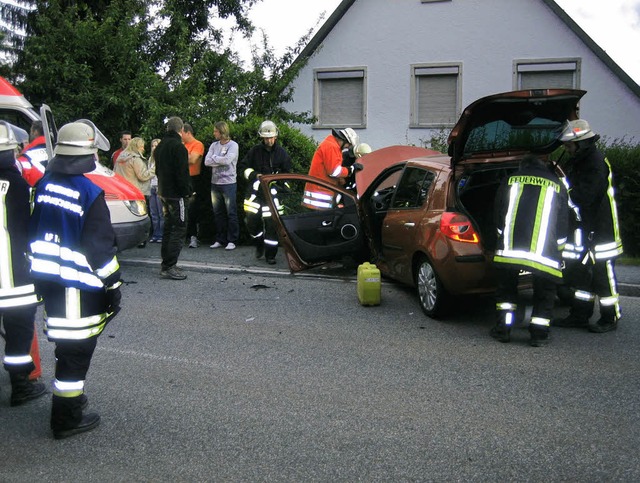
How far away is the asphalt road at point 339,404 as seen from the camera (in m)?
3.96

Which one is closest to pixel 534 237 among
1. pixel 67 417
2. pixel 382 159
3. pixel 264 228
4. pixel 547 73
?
pixel 67 417

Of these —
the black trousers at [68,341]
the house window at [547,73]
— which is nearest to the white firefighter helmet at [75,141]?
the black trousers at [68,341]

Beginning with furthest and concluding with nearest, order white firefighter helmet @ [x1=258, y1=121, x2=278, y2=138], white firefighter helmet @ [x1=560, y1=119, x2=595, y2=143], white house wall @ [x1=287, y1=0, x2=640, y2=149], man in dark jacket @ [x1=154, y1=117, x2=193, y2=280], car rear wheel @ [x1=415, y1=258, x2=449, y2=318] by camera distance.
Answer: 1. white house wall @ [x1=287, y1=0, x2=640, y2=149]
2. white firefighter helmet @ [x1=258, y1=121, x2=278, y2=138]
3. man in dark jacket @ [x1=154, y1=117, x2=193, y2=280]
4. car rear wheel @ [x1=415, y1=258, x2=449, y2=318]
5. white firefighter helmet @ [x1=560, y1=119, x2=595, y2=143]

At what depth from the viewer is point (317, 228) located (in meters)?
8.91

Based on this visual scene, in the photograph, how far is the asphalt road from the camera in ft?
13.0

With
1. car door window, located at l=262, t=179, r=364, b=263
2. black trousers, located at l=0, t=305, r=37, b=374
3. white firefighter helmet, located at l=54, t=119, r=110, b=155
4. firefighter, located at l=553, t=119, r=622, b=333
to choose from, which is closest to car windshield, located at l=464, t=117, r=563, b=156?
firefighter, located at l=553, t=119, r=622, b=333

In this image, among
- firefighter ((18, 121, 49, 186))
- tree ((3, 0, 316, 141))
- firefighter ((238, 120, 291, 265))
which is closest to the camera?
firefighter ((18, 121, 49, 186))

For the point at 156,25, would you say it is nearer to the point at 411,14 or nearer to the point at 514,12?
the point at 411,14

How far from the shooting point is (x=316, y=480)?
3758 millimetres

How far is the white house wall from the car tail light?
43.4 feet

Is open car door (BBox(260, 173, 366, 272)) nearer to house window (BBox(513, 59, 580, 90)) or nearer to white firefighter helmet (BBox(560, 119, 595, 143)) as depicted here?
white firefighter helmet (BBox(560, 119, 595, 143))

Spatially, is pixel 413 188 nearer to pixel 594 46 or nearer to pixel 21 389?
pixel 21 389

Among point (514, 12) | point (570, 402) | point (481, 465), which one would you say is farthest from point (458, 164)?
point (514, 12)

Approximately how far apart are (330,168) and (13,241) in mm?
5610
